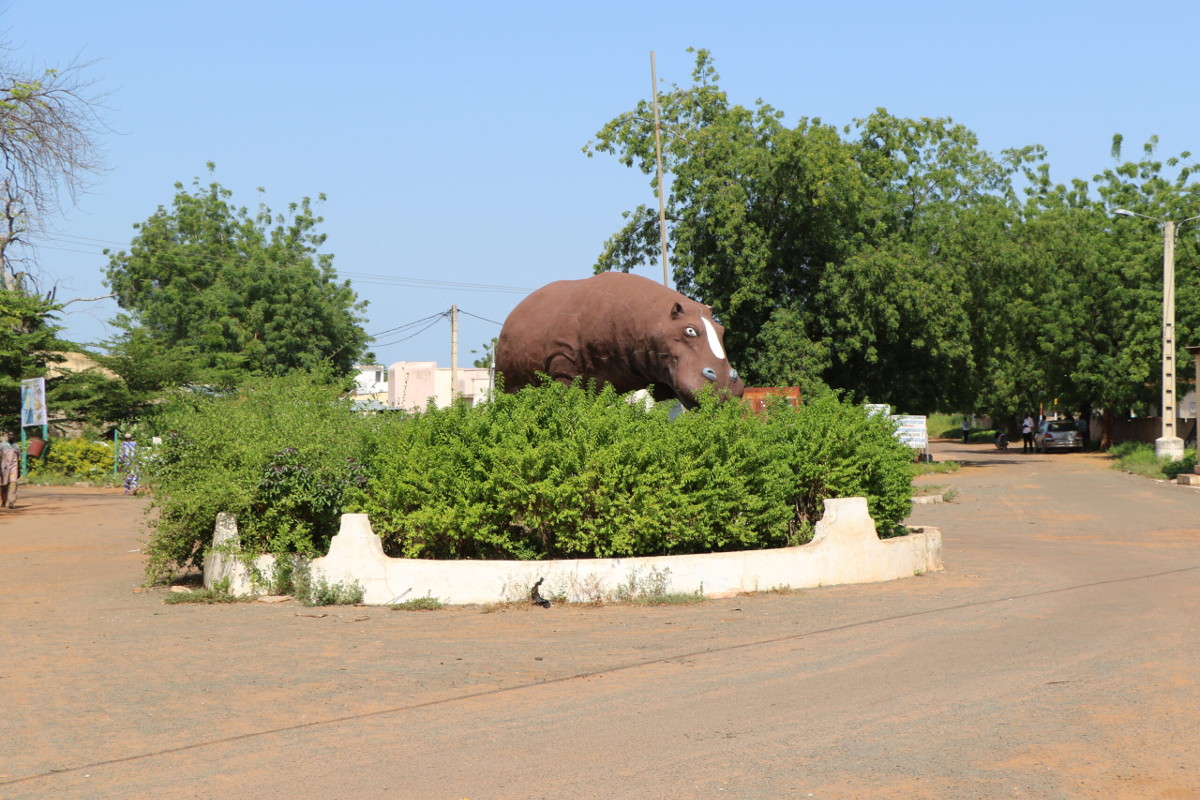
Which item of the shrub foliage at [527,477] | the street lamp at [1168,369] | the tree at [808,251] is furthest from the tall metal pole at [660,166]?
the shrub foliage at [527,477]

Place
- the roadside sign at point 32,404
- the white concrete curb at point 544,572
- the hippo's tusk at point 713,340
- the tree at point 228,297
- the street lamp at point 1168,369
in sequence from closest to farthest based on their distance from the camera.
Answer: the white concrete curb at point 544,572 → the hippo's tusk at point 713,340 → the roadside sign at point 32,404 → the street lamp at point 1168,369 → the tree at point 228,297

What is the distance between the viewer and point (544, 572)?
10.4 meters

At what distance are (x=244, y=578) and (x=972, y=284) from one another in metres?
32.9

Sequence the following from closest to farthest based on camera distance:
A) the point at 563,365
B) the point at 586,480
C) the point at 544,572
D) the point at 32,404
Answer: the point at 544,572
the point at 586,480
the point at 563,365
the point at 32,404

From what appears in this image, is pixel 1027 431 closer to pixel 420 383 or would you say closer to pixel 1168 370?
pixel 1168 370

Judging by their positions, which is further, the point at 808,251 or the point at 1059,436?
the point at 1059,436

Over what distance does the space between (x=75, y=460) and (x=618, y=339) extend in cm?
2701

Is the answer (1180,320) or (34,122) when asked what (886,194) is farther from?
(34,122)

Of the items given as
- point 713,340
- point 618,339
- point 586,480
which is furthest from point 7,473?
point 586,480

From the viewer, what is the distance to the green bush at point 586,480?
34.6 feet

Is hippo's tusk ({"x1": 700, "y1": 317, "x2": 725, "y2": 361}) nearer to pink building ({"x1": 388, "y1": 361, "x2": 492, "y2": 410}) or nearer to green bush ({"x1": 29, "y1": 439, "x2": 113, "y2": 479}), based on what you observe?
green bush ({"x1": 29, "y1": 439, "x2": 113, "y2": 479})

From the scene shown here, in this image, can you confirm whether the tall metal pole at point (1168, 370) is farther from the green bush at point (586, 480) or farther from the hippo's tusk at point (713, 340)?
the green bush at point (586, 480)

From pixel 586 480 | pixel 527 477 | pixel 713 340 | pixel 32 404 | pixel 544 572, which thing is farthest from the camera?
pixel 32 404

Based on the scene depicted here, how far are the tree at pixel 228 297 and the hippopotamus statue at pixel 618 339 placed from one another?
2426cm
